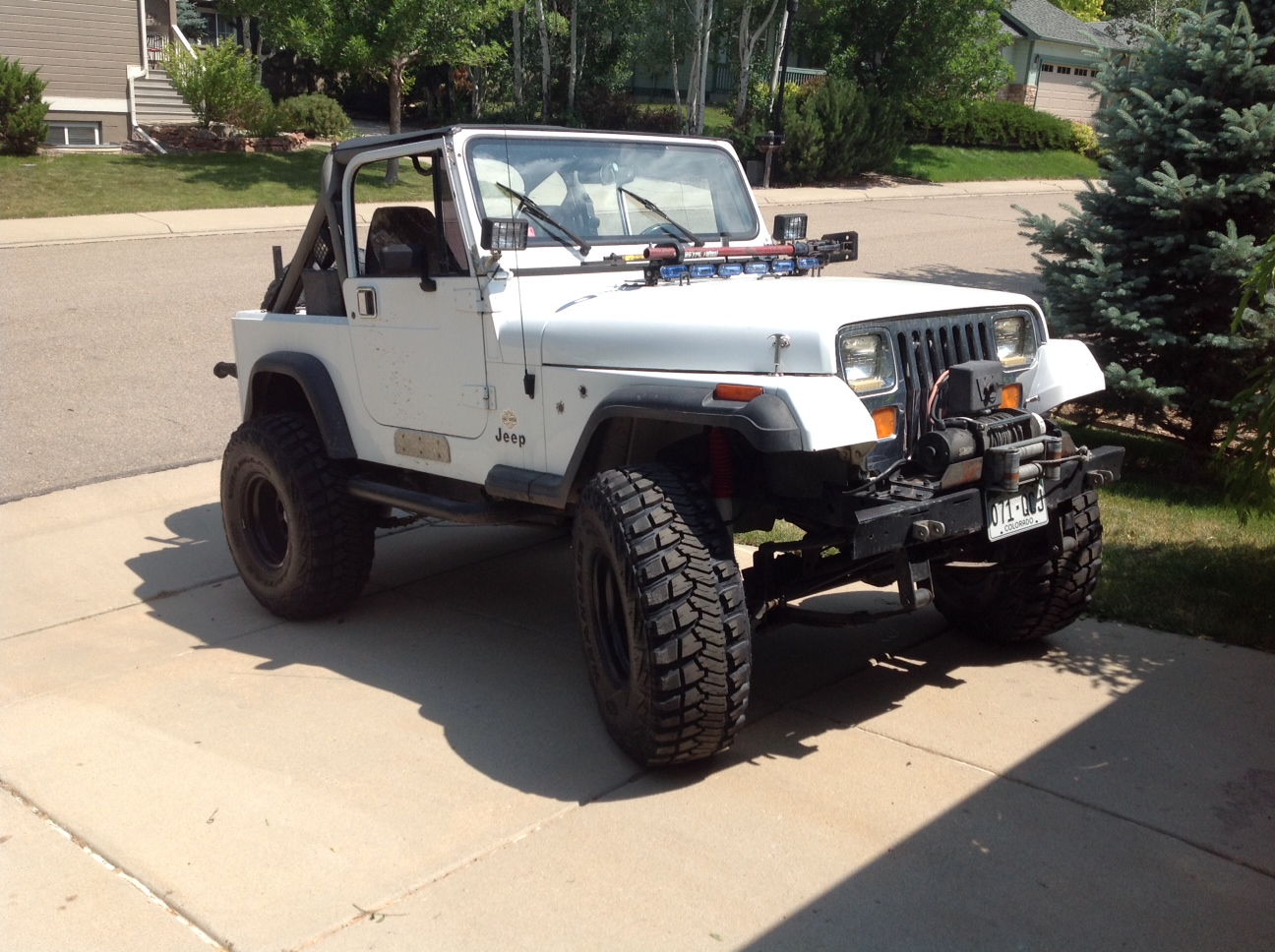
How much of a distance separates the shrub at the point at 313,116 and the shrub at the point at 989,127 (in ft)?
45.0

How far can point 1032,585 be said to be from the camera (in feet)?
16.6

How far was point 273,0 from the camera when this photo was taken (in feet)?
64.4

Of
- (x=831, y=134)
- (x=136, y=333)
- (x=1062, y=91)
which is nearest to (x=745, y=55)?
(x=831, y=134)

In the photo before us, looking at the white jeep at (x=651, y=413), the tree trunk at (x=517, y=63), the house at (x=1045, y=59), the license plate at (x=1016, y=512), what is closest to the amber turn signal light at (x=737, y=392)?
the white jeep at (x=651, y=413)

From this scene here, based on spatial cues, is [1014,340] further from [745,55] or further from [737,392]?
[745,55]

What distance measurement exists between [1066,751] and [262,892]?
105 inches

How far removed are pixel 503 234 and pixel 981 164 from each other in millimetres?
27388

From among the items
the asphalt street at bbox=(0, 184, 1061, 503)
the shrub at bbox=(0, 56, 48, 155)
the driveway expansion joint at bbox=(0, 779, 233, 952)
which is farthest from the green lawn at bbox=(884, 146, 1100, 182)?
the driveway expansion joint at bbox=(0, 779, 233, 952)

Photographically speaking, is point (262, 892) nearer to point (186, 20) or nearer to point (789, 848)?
point (789, 848)

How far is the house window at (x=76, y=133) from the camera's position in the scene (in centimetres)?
2383

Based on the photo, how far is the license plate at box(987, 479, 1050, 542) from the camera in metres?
4.17

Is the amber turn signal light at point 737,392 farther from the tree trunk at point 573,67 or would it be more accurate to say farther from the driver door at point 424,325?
the tree trunk at point 573,67

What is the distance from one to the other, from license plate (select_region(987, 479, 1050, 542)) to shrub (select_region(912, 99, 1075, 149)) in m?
27.5

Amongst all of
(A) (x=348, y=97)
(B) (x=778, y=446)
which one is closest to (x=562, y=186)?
(B) (x=778, y=446)
